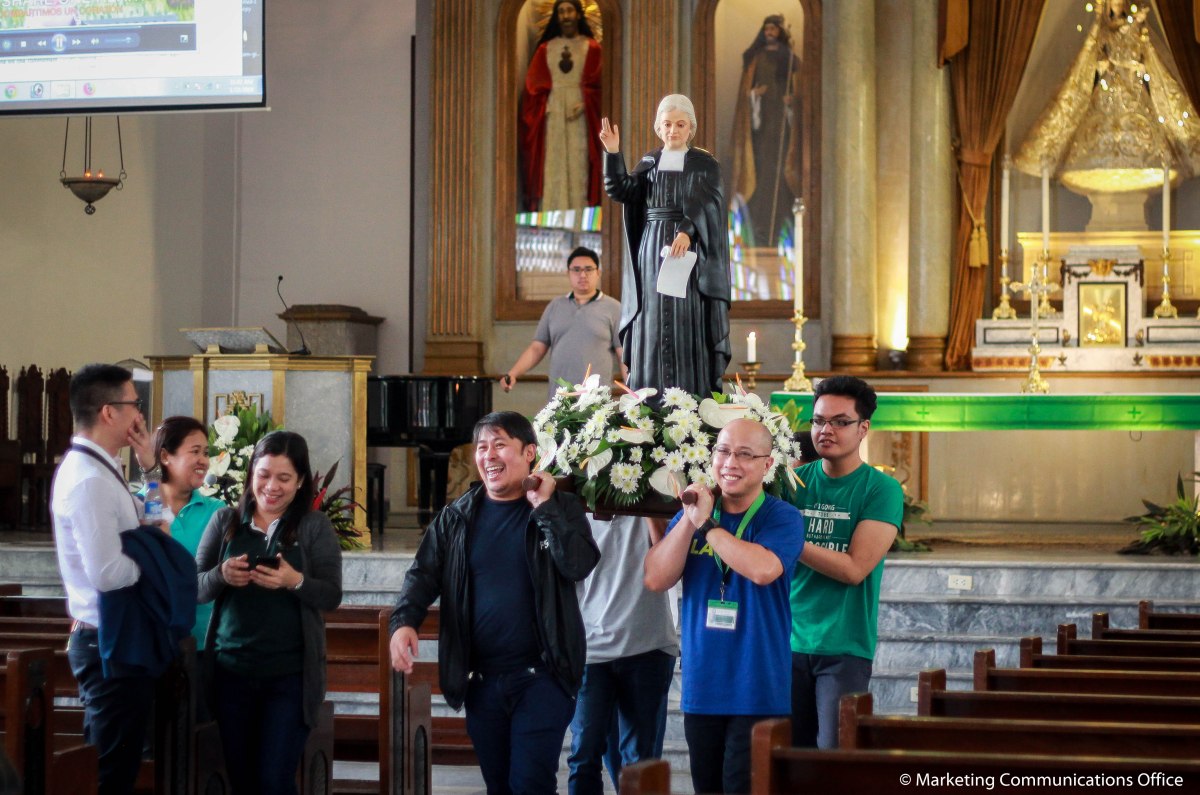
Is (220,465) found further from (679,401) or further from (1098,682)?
(1098,682)

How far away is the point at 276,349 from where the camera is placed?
921 cm

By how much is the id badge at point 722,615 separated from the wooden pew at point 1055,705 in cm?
48

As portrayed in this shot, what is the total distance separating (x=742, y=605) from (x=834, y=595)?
0.59m

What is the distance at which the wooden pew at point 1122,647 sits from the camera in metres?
5.04

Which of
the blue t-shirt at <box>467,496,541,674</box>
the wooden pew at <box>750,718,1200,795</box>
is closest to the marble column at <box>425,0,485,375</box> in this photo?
the blue t-shirt at <box>467,496,541,674</box>

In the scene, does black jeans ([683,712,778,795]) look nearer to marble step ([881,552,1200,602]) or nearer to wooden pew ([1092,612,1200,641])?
wooden pew ([1092,612,1200,641])

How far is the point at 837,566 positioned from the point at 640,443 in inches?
25.6

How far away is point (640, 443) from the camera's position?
4.39m

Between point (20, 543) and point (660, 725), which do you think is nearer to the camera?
point (660, 725)

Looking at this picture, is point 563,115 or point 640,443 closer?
point 640,443

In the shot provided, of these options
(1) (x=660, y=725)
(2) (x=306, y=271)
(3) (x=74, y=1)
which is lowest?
(1) (x=660, y=725)

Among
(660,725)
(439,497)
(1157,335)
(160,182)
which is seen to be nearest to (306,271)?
(160,182)

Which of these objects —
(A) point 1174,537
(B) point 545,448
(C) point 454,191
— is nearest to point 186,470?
(B) point 545,448

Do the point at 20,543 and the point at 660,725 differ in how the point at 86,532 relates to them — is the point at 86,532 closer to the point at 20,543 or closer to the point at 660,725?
the point at 660,725
